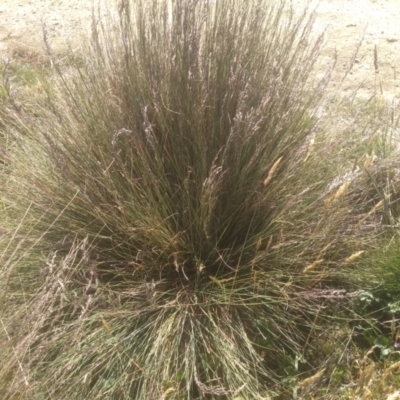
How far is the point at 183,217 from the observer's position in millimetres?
2232

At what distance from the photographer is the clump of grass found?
2049 millimetres

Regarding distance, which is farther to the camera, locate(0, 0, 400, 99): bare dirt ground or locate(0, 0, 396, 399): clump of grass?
locate(0, 0, 400, 99): bare dirt ground

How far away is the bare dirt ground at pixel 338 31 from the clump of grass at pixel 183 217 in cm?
196

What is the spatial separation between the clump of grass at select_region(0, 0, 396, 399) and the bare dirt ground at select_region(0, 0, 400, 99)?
1955 millimetres

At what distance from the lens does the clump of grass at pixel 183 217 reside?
80.7 inches

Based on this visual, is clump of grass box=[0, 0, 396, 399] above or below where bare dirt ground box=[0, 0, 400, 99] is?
above

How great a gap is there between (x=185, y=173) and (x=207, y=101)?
29cm

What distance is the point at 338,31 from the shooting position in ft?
17.3

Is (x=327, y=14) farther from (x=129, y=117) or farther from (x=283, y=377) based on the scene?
(x=283, y=377)

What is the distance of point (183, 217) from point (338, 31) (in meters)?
3.67

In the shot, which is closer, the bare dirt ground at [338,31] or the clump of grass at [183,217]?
the clump of grass at [183,217]

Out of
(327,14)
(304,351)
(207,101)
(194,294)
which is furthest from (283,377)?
(327,14)

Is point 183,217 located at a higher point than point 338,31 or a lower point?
higher

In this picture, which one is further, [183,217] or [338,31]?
[338,31]
